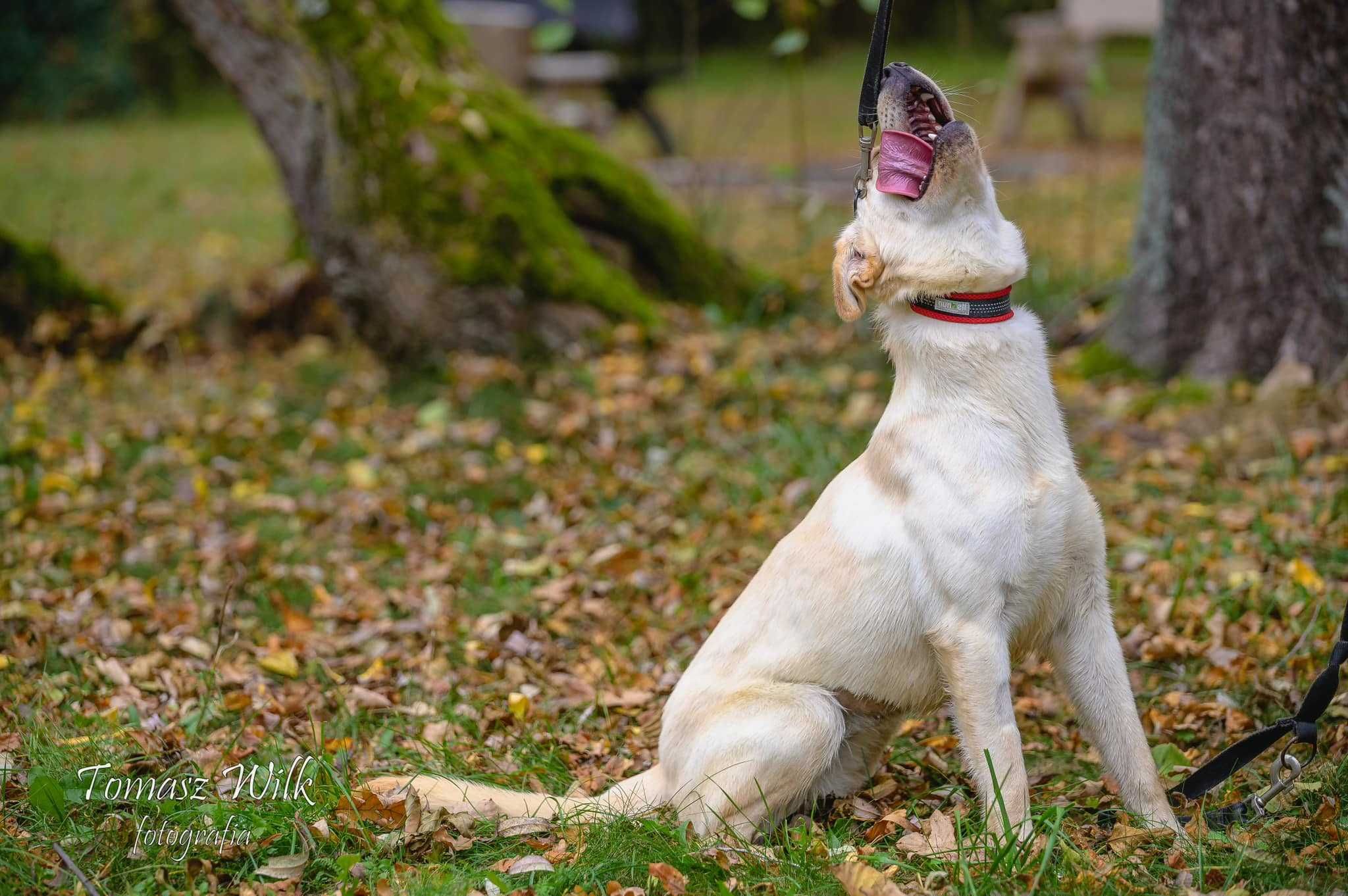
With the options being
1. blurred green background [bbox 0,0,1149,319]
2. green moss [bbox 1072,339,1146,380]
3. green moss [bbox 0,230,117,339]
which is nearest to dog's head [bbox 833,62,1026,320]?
blurred green background [bbox 0,0,1149,319]

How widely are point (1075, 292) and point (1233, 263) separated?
5.80ft

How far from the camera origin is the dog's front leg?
8.66 feet

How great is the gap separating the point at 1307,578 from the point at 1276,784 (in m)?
1.39

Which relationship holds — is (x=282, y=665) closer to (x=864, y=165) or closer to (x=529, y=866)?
(x=529, y=866)

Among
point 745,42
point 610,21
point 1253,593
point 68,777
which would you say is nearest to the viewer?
point 68,777

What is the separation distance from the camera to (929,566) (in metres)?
2.68

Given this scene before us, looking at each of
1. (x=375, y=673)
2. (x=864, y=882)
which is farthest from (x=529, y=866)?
(x=375, y=673)

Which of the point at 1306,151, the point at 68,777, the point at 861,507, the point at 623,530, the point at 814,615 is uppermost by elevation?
the point at 1306,151

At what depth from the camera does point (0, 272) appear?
7570 millimetres

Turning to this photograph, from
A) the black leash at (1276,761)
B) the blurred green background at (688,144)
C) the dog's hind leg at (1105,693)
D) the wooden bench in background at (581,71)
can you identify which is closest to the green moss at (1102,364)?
the blurred green background at (688,144)

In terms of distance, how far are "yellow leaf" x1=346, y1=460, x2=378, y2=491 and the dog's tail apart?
271cm

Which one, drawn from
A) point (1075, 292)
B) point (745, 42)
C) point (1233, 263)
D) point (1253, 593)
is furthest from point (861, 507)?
point (745, 42)

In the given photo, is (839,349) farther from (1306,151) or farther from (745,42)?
(745,42)

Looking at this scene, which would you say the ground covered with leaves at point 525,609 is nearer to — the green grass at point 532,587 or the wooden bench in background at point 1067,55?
the green grass at point 532,587
